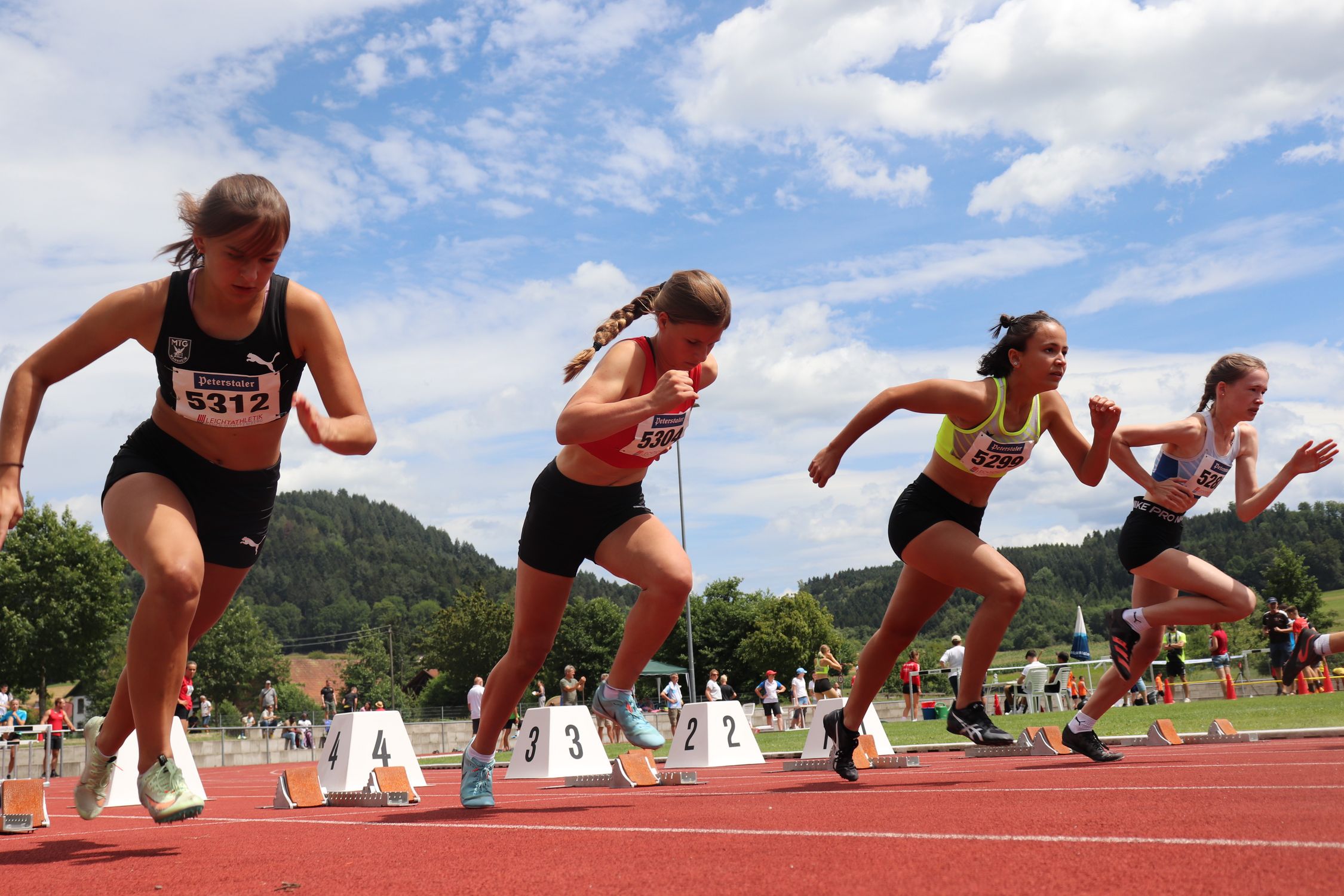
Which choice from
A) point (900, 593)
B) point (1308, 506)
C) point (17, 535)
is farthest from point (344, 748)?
point (1308, 506)

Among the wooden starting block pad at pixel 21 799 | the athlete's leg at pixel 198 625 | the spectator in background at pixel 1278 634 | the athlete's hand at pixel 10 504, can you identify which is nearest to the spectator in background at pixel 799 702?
the spectator in background at pixel 1278 634

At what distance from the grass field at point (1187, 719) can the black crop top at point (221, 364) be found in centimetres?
699

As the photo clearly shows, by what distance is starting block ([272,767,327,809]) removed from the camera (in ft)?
23.8

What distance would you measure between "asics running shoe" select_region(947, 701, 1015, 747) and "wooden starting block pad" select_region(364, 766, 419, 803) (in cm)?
321

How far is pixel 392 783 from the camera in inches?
271

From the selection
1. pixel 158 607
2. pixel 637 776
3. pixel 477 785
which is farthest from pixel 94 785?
pixel 637 776

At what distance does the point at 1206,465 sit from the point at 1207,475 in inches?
2.9

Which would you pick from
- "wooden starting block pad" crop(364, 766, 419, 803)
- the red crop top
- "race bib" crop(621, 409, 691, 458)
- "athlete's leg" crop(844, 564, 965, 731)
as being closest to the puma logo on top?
the red crop top

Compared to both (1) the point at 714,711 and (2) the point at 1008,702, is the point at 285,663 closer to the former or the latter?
(2) the point at 1008,702

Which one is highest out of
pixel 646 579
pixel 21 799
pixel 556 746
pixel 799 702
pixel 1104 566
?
pixel 1104 566

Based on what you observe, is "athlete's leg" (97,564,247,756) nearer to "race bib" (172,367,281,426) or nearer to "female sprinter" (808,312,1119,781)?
"race bib" (172,367,281,426)

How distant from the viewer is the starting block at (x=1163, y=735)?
33.0ft

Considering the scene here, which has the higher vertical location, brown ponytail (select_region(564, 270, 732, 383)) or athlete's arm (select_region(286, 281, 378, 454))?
brown ponytail (select_region(564, 270, 732, 383))

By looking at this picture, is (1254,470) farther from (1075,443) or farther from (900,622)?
(900,622)
